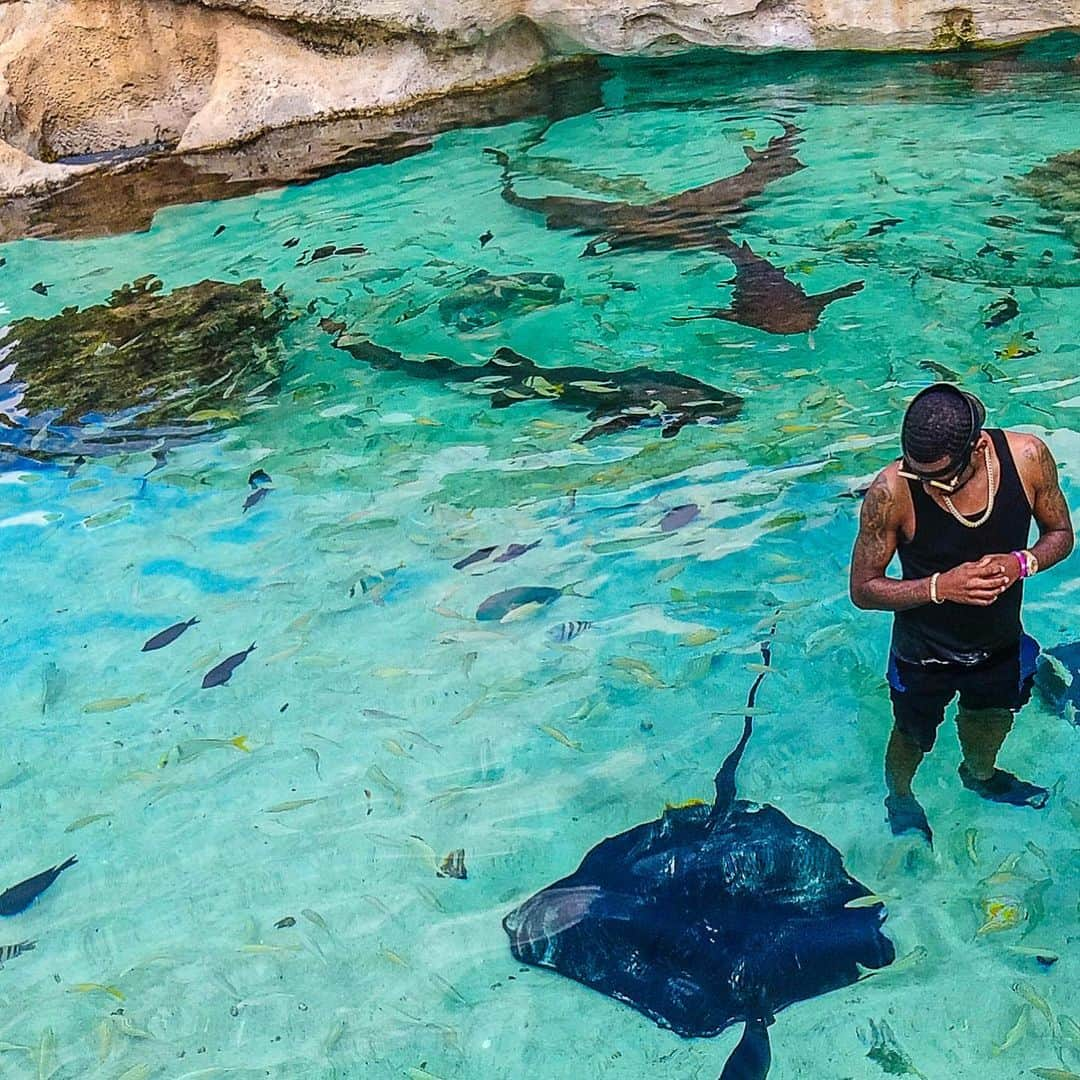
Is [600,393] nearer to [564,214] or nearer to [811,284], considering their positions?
[811,284]

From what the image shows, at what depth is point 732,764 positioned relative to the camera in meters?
3.99

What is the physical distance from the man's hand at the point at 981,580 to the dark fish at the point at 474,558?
277 cm

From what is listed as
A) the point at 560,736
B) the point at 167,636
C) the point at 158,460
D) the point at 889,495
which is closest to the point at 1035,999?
the point at 889,495

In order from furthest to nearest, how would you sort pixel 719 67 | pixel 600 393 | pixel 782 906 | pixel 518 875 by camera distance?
pixel 719 67 → pixel 600 393 → pixel 518 875 → pixel 782 906

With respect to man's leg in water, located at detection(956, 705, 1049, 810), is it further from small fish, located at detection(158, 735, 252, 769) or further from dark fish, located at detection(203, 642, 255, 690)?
dark fish, located at detection(203, 642, 255, 690)

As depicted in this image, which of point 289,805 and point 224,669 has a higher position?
point 224,669

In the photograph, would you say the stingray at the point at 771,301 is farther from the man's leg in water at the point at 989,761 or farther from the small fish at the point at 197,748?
the small fish at the point at 197,748

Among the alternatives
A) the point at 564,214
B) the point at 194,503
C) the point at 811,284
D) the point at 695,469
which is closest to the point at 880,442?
the point at 695,469

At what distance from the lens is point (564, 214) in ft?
31.2

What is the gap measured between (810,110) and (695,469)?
655 centimetres

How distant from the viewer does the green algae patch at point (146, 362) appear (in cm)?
725

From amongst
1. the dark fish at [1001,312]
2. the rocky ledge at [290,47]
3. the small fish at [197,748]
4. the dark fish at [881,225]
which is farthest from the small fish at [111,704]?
the rocky ledge at [290,47]

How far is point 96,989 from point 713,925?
1.96 metres

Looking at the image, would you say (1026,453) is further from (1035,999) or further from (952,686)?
(1035,999)
